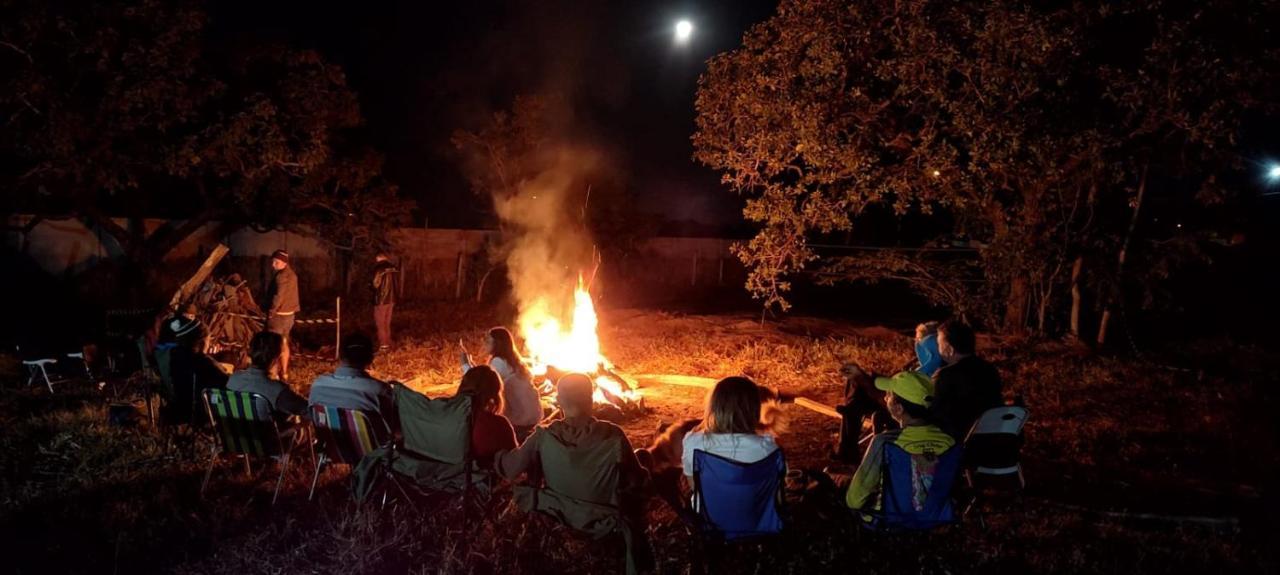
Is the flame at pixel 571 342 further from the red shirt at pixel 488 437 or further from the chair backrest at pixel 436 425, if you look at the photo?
the chair backrest at pixel 436 425

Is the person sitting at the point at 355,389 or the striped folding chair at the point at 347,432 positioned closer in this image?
the striped folding chair at the point at 347,432

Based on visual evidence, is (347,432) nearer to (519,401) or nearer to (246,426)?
(246,426)

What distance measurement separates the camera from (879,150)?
1172cm

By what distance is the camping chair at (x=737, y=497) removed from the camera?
169 inches

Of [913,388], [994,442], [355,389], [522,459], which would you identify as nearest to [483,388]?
[522,459]

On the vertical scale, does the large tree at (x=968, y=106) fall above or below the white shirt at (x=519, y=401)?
above

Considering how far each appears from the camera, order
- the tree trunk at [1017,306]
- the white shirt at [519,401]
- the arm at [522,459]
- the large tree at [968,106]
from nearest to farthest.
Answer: the arm at [522,459] → the white shirt at [519,401] → the large tree at [968,106] → the tree trunk at [1017,306]

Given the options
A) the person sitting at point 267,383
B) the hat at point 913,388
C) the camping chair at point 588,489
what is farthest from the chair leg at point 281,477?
the hat at point 913,388

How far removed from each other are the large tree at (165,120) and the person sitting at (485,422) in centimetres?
1075

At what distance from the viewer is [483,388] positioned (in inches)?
206

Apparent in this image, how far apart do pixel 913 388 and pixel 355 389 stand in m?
3.87

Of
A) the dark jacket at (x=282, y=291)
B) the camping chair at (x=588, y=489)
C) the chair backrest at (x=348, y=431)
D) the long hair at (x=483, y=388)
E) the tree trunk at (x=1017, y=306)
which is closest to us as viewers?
the camping chair at (x=588, y=489)

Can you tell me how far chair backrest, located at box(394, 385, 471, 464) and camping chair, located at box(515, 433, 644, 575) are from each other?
2.00ft

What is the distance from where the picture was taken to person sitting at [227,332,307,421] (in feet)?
18.8
